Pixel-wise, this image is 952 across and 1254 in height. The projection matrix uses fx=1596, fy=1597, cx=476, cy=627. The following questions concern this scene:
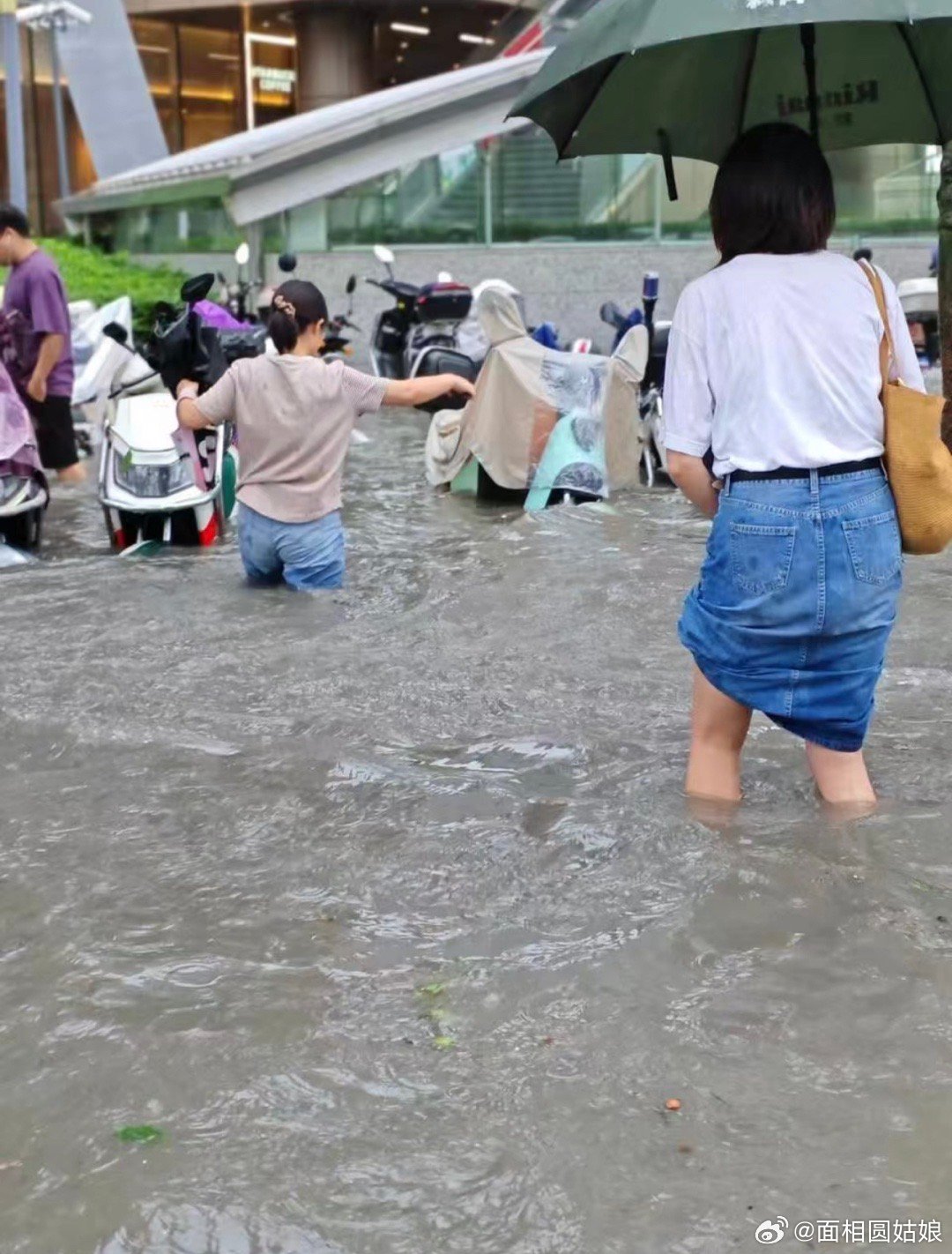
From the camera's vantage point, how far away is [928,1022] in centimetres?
294

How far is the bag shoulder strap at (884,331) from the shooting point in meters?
3.42

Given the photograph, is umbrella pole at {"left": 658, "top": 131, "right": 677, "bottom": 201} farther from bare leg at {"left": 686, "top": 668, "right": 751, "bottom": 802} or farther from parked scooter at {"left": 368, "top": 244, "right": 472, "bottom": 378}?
parked scooter at {"left": 368, "top": 244, "right": 472, "bottom": 378}

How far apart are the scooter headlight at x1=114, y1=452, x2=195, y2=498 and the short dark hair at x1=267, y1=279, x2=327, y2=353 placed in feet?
4.87

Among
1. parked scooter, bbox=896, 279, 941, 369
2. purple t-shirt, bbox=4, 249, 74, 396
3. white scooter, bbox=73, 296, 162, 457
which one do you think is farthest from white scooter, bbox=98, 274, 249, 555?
parked scooter, bbox=896, 279, 941, 369

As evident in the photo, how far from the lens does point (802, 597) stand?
3430 millimetres

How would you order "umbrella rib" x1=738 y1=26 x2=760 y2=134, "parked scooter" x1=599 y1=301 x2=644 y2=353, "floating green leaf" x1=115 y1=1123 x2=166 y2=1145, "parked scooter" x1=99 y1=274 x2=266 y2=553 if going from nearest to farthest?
"floating green leaf" x1=115 y1=1123 x2=166 y2=1145
"umbrella rib" x1=738 y1=26 x2=760 y2=134
"parked scooter" x1=99 y1=274 x2=266 y2=553
"parked scooter" x1=599 y1=301 x2=644 y2=353

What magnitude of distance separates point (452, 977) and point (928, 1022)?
3.01 feet

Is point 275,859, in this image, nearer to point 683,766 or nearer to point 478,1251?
point 683,766

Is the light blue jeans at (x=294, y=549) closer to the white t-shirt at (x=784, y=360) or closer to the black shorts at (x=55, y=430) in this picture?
the black shorts at (x=55, y=430)

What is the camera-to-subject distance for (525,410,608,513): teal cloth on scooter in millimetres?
9133

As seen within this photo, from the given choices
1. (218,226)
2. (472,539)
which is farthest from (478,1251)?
(218,226)

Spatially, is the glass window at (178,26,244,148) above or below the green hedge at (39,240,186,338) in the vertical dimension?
above

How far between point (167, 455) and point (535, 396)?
7.46ft

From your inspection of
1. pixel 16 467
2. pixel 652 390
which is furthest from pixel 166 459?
pixel 652 390
